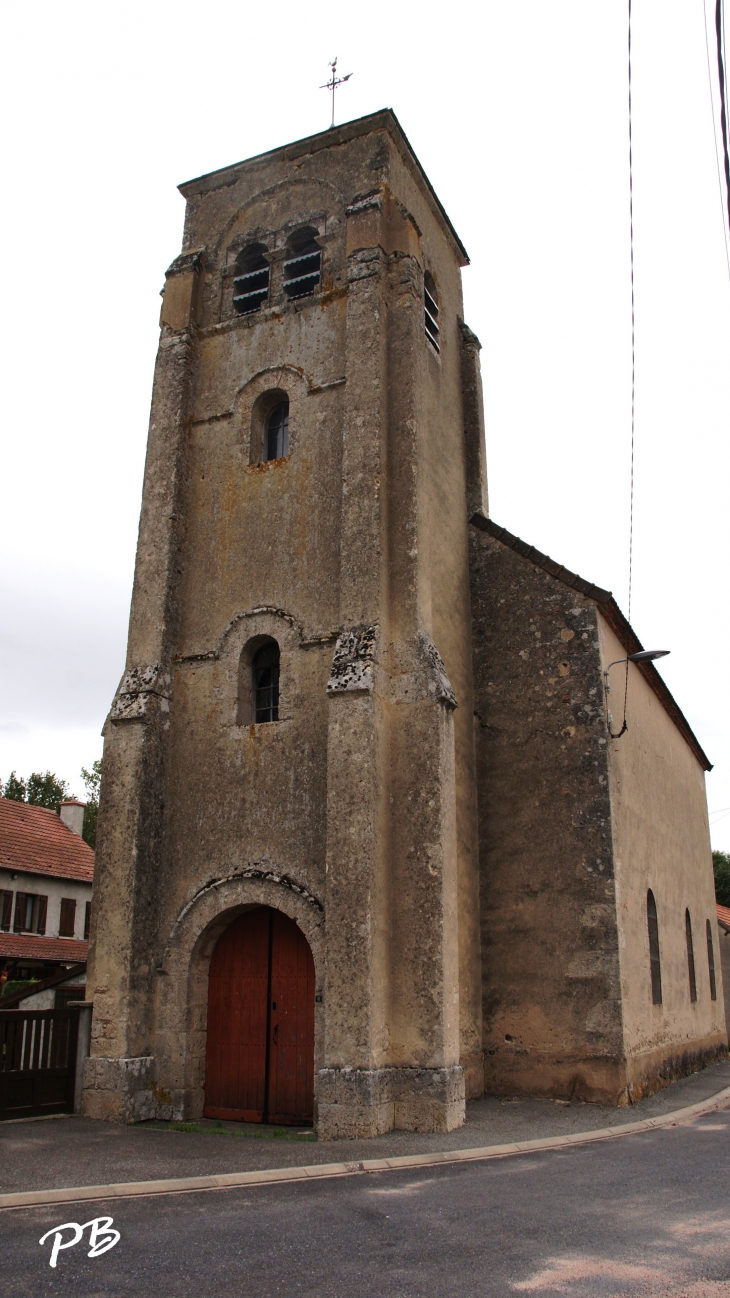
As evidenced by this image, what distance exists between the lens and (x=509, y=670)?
13.6 metres

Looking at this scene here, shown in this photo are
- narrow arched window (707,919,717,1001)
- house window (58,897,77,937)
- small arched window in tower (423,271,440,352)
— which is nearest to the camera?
small arched window in tower (423,271,440,352)

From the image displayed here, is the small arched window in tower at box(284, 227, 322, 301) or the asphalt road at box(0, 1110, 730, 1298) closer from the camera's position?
the asphalt road at box(0, 1110, 730, 1298)

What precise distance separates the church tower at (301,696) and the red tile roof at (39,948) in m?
12.5

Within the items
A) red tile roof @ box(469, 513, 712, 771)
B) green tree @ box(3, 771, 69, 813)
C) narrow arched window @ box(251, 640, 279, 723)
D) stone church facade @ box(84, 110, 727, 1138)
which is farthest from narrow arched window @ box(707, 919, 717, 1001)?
green tree @ box(3, 771, 69, 813)

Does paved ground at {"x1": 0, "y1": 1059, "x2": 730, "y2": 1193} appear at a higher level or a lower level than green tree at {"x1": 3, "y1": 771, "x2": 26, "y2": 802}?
lower

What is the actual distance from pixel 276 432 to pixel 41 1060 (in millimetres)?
9077

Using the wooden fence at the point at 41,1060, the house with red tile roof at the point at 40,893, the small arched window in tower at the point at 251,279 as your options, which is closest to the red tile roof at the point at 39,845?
the house with red tile roof at the point at 40,893

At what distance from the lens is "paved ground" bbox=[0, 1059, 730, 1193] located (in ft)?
26.3

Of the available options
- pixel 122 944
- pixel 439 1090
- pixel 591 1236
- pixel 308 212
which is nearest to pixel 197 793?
pixel 122 944

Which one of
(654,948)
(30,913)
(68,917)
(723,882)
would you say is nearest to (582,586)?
(654,948)

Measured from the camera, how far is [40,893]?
26891mm

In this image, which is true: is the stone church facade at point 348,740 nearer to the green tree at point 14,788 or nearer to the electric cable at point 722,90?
the electric cable at point 722,90

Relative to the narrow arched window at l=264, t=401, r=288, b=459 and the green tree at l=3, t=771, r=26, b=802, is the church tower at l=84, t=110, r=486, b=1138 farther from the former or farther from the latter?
the green tree at l=3, t=771, r=26, b=802

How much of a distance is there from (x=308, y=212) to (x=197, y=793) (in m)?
9.19
